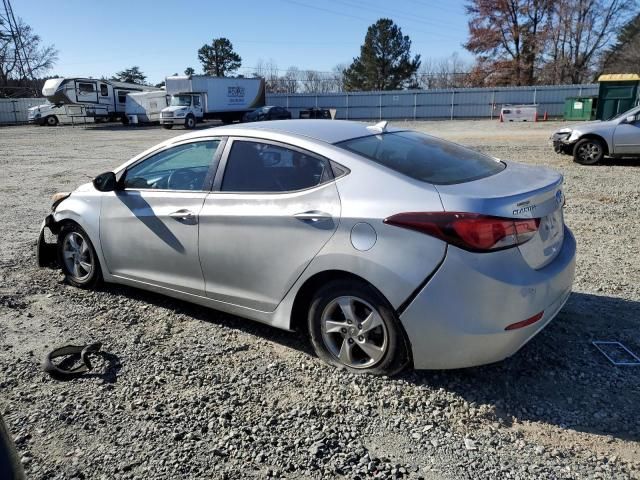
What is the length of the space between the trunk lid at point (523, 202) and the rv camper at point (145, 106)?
38.3 meters

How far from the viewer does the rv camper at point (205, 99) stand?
3591 centimetres

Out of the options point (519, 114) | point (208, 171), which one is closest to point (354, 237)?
point (208, 171)

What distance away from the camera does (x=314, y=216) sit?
3.30 meters

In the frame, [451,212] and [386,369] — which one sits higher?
[451,212]

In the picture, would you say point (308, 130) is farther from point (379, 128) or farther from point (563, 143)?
point (563, 143)

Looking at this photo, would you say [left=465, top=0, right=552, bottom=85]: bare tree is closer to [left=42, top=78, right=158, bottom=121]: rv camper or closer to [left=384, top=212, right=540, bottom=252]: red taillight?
[left=42, top=78, right=158, bottom=121]: rv camper

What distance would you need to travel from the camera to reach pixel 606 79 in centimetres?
2705

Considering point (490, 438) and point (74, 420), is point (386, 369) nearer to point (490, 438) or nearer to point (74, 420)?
point (490, 438)

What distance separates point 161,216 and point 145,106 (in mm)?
39829

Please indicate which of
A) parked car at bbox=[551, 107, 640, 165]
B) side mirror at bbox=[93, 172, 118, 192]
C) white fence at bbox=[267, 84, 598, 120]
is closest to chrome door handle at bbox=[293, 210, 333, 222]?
side mirror at bbox=[93, 172, 118, 192]

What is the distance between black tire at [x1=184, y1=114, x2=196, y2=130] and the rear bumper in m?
35.3

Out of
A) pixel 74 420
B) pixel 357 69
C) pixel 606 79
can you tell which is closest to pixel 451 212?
pixel 74 420

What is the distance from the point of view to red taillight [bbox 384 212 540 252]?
285 cm

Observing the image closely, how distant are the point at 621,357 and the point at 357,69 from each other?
6447 cm
